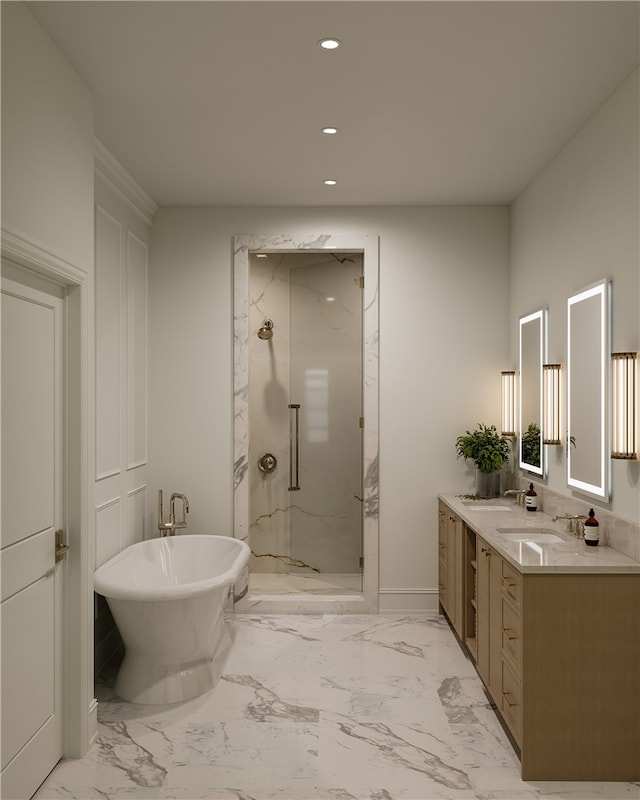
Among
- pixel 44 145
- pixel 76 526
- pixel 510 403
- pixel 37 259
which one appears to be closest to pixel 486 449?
pixel 510 403

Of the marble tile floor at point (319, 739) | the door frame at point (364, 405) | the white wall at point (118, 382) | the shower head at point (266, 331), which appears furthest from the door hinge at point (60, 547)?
the shower head at point (266, 331)

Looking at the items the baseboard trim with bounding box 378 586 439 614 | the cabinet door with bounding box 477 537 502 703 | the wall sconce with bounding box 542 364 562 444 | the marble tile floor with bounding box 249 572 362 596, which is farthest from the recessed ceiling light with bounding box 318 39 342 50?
the marble tile floor with bounding box 249 572 362 596

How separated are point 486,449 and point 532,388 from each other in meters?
0.55

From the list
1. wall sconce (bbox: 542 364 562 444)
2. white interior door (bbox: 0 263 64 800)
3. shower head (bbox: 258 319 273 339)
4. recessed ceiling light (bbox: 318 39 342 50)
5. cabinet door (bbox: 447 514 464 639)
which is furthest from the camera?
shower head (bbox: 258 319 273 339)

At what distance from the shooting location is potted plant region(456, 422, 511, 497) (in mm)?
4418

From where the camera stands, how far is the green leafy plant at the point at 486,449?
14.5 feet

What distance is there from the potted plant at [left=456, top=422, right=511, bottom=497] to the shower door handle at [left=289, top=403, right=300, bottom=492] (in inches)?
66.5

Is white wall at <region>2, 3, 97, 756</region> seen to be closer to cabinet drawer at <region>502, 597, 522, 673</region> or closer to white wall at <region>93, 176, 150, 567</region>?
white wall at <region>93, 176, 150, 567</region>

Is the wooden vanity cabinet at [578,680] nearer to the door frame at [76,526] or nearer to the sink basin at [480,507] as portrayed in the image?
the sink basin at [480,507]

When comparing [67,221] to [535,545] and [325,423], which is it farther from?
[325,423]

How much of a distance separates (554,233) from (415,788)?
2.89 metres

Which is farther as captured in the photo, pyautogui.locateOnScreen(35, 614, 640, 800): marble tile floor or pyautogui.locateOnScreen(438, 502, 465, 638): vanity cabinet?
pyautogui.locateOnScreen(438, 502, 465, 638): vanity cabinet

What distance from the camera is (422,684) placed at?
352cm

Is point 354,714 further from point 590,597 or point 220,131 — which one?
point 220,131
